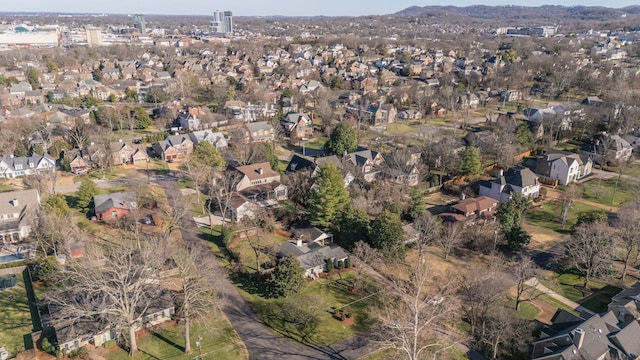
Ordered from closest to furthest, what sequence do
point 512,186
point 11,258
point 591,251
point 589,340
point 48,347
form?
point 589,340
point 48,347
point 591,251
point 11,258
point 512,186

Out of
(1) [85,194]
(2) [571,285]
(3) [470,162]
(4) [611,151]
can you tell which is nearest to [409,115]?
(3) [470,162]

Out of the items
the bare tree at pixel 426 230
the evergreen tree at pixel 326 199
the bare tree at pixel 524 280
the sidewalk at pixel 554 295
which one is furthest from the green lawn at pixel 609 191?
the evergreen tree at pixel 326 199

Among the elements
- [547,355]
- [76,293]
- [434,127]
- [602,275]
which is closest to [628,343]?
[547,355]

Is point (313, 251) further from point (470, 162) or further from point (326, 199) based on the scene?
point (470, 162)

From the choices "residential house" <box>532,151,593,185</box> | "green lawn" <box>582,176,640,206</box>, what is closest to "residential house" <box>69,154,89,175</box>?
"residential house" <box>532,151,593,185</box>

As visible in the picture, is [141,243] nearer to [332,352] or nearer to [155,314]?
[155,314]

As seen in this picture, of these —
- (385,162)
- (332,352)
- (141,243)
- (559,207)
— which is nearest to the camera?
(332,352)
